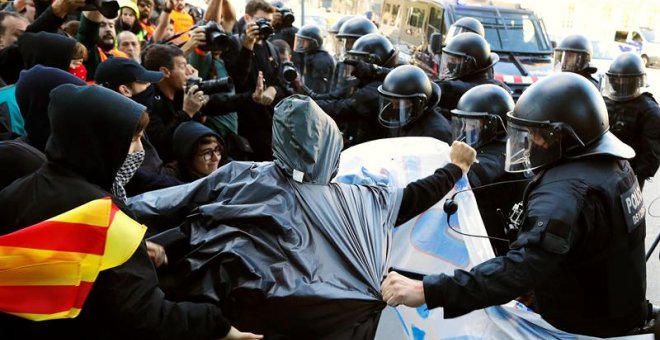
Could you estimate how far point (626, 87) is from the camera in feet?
19.2

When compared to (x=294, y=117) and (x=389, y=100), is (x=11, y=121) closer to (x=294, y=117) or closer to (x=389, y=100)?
(x=294, y=117)

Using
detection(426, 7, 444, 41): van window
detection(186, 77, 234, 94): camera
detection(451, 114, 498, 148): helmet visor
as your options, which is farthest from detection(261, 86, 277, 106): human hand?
detection(426, 7, 444, 41): van window

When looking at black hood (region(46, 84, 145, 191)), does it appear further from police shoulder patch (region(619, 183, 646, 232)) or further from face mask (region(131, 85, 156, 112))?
face mask (region(131, 85, 156, 112))

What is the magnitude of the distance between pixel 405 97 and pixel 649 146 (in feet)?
7.31

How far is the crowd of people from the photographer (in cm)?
202

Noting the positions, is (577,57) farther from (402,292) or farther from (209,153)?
(402,292)

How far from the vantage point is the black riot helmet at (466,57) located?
6.46m

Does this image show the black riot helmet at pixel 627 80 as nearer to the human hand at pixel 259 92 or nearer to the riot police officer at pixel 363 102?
the riot police officer at pixel 363 102

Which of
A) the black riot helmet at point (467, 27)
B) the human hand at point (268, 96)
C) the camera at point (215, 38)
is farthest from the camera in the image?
the black riot helmet at point (467, 27)

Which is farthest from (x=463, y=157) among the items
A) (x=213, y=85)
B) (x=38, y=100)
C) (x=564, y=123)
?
(x=213, y=85)

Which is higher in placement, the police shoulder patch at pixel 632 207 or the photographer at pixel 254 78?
the police shoulder patch at pixel 632 207

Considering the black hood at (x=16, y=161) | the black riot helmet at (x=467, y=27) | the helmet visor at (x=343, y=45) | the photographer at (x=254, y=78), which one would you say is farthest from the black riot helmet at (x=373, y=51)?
the black hood at (x=16, y=161)

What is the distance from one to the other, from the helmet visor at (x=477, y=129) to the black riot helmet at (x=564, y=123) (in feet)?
4.01

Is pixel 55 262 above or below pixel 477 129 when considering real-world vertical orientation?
above
